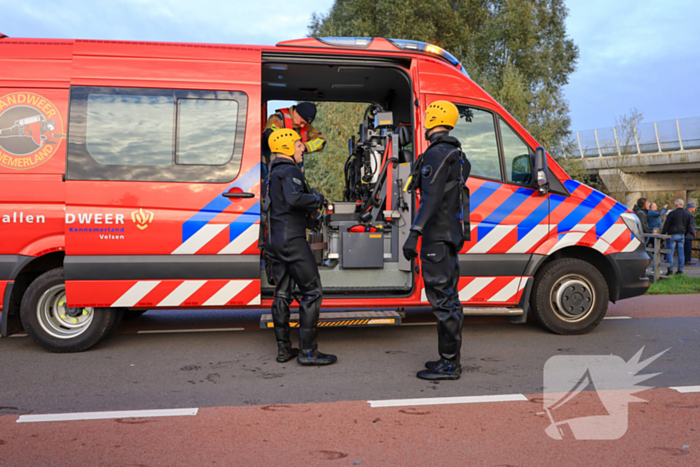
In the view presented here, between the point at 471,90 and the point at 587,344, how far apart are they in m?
2.66

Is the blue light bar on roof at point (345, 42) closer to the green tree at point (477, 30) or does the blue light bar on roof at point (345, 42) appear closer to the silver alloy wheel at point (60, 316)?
the silver alloy wheel at point (60, 316)

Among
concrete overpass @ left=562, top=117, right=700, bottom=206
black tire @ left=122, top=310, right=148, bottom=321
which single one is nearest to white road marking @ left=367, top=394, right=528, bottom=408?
black tire @ left=122, top=310, right=148, bottom=321

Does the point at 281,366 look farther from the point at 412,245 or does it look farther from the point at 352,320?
the point at 412,245

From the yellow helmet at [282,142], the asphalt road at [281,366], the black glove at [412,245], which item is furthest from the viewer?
the yellow helmet at [282,142]

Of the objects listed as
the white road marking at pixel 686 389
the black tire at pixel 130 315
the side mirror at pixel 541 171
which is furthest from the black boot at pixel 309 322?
the black tire at pixel 130 315

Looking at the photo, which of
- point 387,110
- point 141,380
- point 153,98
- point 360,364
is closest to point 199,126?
point 153,98

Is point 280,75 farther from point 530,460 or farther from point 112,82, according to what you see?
point 530,460

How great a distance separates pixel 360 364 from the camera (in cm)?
466

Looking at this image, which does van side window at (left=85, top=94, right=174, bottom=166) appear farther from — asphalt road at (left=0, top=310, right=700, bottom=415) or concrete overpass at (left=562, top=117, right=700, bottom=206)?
concrete overpass at (left=562, top=117, right=700, bottom=206)

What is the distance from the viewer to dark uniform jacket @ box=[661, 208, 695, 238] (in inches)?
502

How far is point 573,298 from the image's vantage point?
5.55 meters

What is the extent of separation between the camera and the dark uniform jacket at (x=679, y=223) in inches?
502

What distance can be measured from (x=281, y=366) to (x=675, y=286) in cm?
783

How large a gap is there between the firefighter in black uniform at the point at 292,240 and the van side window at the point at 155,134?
55cm
